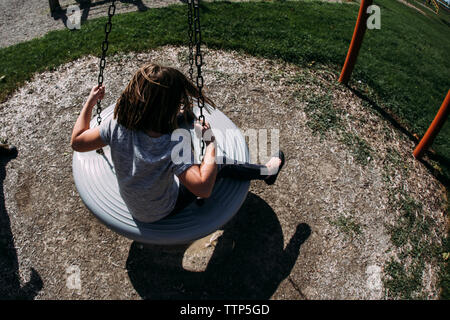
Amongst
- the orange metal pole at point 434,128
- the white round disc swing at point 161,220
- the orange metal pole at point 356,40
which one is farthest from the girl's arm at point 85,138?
the orange metal pole at point 356,40

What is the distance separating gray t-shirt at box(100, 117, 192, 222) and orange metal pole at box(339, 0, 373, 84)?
3837 millimetres

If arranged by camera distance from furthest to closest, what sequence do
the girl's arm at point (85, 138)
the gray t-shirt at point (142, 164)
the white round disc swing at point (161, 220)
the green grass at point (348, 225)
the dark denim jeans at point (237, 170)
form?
the green grass at point (348, 225)
the dark denim jeans at point (237, 170)
the white round disc swing at point (161, 220)
the girl's arm at point (85, 138)
the gray t-shirt at point (142, 164)

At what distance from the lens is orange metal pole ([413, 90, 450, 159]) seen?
4.03 meters

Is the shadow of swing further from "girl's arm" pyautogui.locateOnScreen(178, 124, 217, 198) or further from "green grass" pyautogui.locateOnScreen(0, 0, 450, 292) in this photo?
"green grass" pyautogui.locateOnScreen(0, 0, 450, 292)

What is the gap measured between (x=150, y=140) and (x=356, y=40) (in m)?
4.00

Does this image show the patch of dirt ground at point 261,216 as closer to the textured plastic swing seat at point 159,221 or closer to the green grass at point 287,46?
the green grass at point 287,46

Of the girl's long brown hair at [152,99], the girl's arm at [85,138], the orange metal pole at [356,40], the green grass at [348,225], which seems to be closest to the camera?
the girl's long brown hair at [152,99]

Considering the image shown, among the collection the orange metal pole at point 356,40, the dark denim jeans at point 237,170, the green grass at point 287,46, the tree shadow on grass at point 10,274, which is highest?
the orange metal pole at point 356,40

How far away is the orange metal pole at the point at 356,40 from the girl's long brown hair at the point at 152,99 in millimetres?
3681

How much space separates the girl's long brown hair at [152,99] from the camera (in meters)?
1.97

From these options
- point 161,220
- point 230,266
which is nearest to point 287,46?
point 230,266

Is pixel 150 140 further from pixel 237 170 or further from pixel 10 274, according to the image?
pixel 10 274

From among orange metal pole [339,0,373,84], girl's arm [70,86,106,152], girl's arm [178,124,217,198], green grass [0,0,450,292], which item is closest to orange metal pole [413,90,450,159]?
green grass [0,0,450,292]
